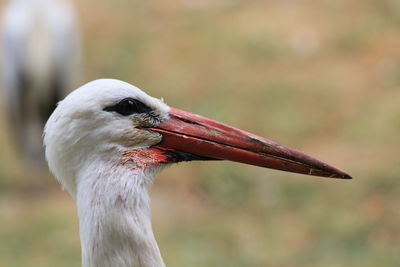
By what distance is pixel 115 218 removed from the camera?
95.7 inches

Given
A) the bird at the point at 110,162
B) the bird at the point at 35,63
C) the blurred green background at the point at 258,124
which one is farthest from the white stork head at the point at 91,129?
the bird at the point at 35,63

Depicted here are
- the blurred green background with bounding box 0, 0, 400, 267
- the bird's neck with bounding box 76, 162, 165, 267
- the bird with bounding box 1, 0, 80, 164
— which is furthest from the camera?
the bird with bounding box 1, 0, 80, 164

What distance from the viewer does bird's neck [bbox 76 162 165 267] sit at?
2.43 m

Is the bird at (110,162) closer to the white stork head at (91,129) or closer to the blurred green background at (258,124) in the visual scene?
the white stork head at (91,129)

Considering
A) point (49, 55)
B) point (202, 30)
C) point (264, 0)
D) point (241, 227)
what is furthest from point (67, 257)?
point (264, 0)

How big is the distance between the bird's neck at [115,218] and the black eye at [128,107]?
6.9 inches

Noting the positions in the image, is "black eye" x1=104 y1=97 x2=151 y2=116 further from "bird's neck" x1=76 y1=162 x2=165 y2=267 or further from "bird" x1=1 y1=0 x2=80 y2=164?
"bird" x1=1 y1=0 x2=80 y2=164

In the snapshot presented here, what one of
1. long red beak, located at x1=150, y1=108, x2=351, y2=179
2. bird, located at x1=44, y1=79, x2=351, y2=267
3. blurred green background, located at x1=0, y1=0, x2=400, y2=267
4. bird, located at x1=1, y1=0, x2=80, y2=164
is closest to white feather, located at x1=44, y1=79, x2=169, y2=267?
bird, located at x1=44, y1=79, x2=351, y2=267

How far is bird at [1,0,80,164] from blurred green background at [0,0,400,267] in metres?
0.29

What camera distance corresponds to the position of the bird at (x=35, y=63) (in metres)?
7.62

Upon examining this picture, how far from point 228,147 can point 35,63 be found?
5.28 meters

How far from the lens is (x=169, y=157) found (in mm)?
2635

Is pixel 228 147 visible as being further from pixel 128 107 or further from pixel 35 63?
pixel 35 63

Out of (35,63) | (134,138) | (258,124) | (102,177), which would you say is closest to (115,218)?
(102,177)
